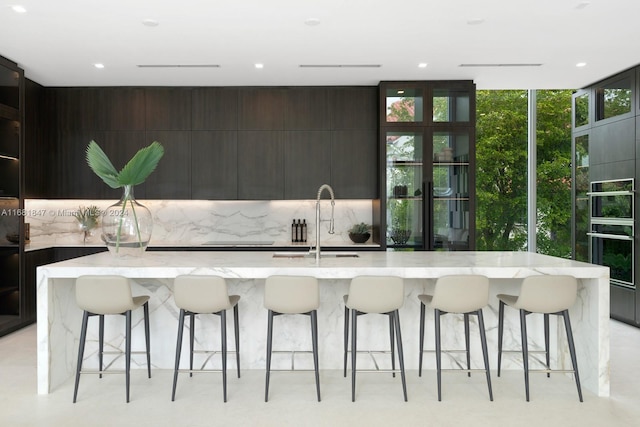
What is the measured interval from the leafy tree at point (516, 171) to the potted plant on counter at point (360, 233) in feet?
7.08

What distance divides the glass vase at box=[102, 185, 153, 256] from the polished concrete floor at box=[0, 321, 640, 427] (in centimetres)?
105

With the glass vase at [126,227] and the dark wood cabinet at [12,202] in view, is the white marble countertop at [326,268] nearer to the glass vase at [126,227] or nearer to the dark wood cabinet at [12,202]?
the glass vase at [126,227]

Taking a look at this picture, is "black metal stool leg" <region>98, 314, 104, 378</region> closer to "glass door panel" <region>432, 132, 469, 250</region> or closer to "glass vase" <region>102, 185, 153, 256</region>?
"glass vase" <region>102, 185, 153, 256</region>

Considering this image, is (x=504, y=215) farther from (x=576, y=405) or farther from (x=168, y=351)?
(x=168, y=351)

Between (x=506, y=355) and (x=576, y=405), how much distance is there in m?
0.74

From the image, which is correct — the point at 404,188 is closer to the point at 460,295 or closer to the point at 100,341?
the point at 460,295

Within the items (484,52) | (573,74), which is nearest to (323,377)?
(484,52)

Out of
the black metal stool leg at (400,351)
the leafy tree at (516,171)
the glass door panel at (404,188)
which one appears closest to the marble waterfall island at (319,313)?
the black metal stool leg at (400,351)

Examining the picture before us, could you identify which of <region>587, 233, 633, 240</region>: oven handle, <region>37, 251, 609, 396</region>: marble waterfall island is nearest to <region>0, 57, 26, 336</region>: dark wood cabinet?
<region>37, 251, 609, 396</region>: marble waterfall island

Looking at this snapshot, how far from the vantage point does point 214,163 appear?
6.00 m

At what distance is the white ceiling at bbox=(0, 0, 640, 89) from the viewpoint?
3.67 metres

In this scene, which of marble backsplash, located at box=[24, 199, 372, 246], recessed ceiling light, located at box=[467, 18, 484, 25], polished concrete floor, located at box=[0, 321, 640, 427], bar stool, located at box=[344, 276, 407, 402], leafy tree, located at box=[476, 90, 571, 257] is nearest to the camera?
polished concrete floor, located at box=[0, 321, 640, 427]

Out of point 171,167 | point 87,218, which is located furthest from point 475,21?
point 87,218

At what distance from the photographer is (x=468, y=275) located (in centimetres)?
325
